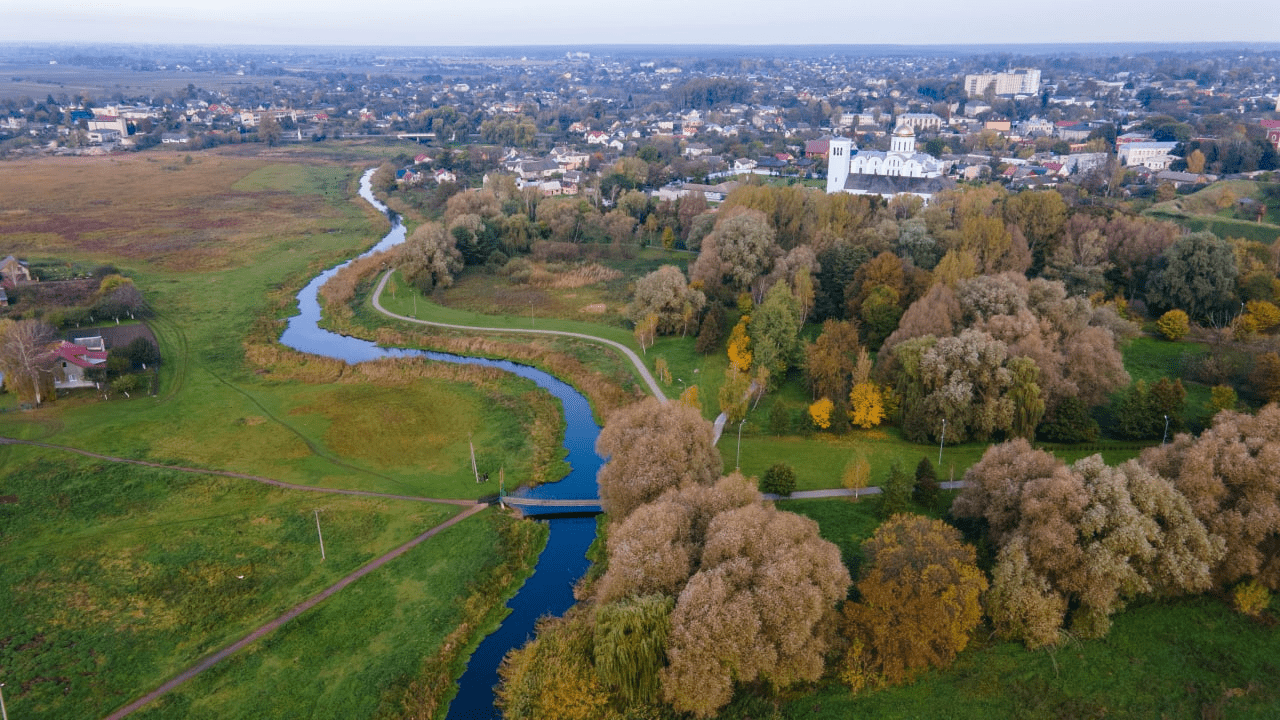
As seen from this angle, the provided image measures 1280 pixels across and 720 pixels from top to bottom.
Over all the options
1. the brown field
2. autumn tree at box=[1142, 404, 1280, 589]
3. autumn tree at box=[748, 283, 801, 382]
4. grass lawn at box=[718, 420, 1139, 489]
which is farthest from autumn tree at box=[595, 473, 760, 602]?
the brown field

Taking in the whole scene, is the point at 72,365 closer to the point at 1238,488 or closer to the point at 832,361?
the point at 832,361

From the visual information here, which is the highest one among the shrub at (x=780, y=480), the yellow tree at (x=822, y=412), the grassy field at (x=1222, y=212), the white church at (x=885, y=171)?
the white church at (x=885, y=171)

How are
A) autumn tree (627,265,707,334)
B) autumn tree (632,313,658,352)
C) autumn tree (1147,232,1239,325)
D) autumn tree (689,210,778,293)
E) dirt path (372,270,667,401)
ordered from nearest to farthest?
1. dirt path (372,270,667,401)
2. autumn tree (1147,232,1239,325)
3. autumn tree (632,313,658,352)
4. autumn tree (627,265,707,334)
5. autumn tree (689,210,778,293)

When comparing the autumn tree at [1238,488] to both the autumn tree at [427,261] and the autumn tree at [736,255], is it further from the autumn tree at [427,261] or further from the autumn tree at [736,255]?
the autumn tree at [427,261]

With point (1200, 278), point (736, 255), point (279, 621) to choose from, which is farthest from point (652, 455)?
point (1200, 278)

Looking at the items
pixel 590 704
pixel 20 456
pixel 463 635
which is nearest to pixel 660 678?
pixel 590 704

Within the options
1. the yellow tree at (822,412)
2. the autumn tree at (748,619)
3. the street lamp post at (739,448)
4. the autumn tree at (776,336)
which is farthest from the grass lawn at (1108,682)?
the autumn tree at (776,336)

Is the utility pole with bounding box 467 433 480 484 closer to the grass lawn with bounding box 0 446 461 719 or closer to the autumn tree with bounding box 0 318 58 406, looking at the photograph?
the grass lawn with bounding box 0 446 461 719
